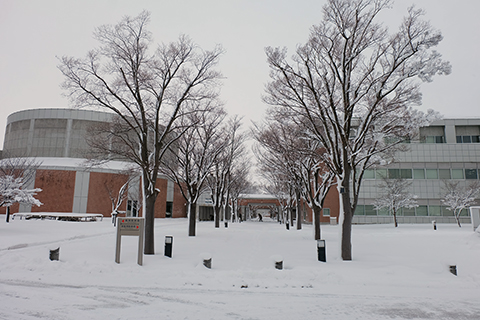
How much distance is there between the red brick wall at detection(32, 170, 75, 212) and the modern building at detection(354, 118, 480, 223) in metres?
40.3

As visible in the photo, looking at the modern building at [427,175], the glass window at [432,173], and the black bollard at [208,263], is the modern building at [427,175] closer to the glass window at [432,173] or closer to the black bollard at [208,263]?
the glass window at [432,173]

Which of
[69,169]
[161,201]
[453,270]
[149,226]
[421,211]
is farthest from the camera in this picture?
[161,201]

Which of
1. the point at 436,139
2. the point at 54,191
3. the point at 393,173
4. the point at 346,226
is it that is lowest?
the point at 346,226

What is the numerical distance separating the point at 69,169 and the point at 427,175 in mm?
50292

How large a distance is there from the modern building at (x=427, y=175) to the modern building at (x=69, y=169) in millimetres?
32018

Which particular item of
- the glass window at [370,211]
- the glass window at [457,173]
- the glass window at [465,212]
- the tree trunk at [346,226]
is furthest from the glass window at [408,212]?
the tree trunk at [346,226]

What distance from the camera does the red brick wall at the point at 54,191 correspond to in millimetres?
42906

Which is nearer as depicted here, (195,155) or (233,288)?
(233,288)

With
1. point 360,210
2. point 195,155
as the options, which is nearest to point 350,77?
point 195,155

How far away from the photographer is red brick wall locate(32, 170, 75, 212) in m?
42.9

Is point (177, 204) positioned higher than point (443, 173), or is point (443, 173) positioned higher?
point (443, 173)

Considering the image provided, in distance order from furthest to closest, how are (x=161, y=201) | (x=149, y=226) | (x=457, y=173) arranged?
(x=161, y=201) < (x=457, y=173) < (x=149, y=226)

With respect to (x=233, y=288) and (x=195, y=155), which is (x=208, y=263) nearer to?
(x=233, y=288)

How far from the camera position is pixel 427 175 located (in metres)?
43.4
